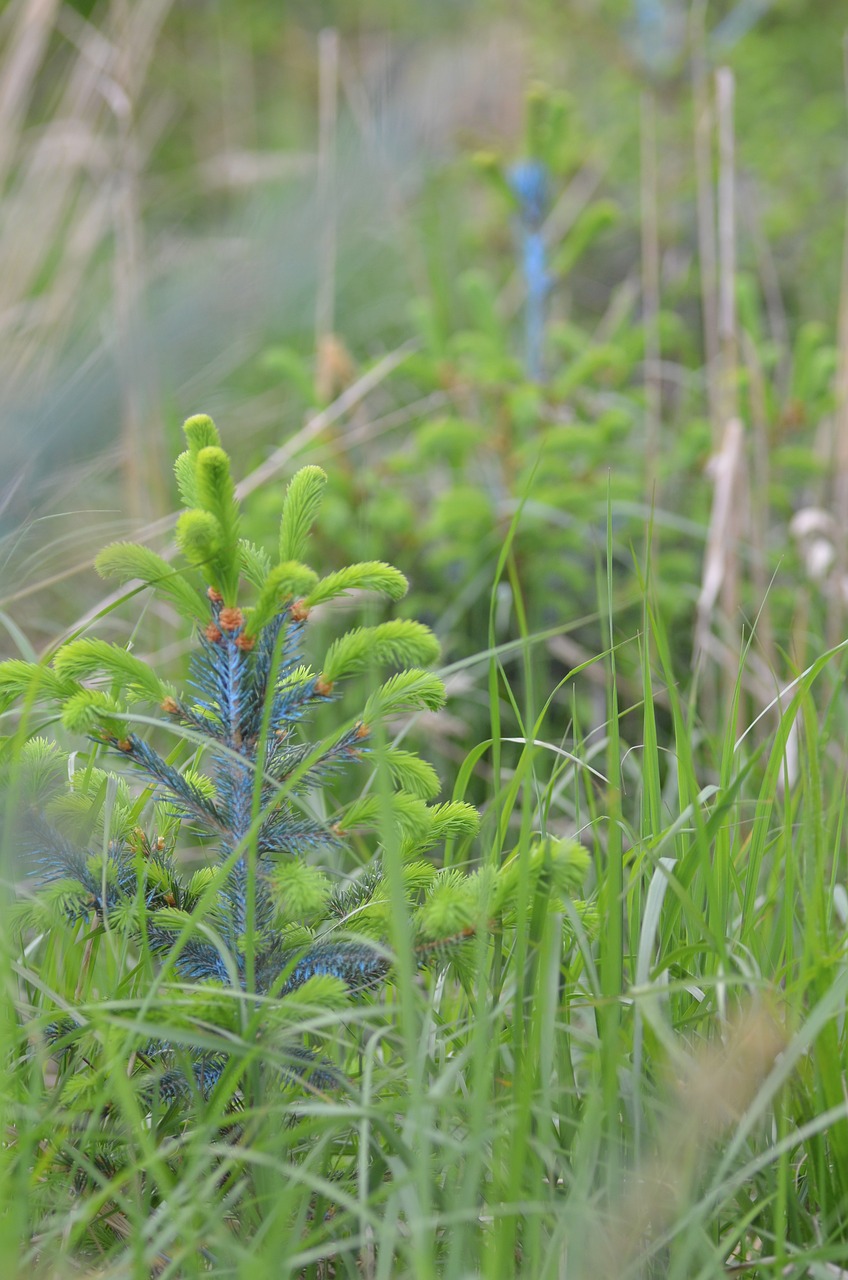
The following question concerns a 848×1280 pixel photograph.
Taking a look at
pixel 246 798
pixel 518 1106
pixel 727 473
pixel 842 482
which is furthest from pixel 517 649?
pixel 518 1106

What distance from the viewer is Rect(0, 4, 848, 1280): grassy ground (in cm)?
59

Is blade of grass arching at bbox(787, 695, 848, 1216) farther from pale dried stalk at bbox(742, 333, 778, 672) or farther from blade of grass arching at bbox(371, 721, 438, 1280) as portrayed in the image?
pale dried stalk at bbox(742, 333, 778, 672)

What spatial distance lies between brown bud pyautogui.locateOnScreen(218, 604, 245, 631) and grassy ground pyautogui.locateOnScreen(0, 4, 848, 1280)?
0.13 m

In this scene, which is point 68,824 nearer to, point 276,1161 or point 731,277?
point 276,1161

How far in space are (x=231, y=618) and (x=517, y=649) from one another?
34.7 inches

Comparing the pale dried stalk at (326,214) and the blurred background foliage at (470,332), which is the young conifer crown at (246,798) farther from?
the pale dried stalk at (326,214)

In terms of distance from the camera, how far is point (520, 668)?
1724 mm

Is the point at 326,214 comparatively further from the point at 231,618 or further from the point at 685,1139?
the point at 685,1139

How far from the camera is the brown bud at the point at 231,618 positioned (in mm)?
665

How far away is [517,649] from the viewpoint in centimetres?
151

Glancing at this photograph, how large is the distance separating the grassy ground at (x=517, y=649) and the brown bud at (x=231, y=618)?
13cm

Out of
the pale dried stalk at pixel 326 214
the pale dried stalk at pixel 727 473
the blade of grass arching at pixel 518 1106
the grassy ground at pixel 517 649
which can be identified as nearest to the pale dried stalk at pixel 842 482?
the grassy ground at pixel 517 649

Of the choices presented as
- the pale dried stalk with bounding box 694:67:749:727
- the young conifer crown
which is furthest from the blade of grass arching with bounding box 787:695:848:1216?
the pale dried stalk with bounding box 694:67:749:727

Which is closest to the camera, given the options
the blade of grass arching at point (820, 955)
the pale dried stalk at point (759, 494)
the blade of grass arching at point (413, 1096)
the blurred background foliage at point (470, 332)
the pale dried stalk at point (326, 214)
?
the blade of grass arching at point (413, 1096)
